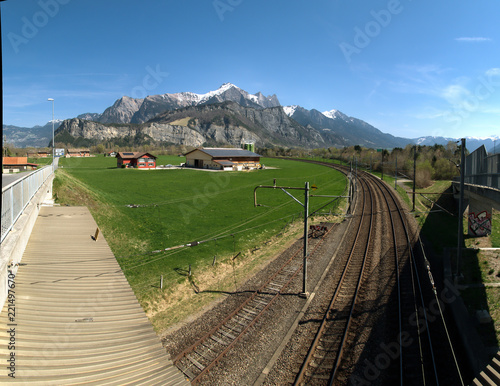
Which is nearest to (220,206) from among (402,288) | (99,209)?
(99,209)

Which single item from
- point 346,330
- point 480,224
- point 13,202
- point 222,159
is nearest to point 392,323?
point 346,330

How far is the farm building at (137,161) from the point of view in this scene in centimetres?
8412

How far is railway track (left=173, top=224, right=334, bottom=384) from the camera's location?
11874 millimetres

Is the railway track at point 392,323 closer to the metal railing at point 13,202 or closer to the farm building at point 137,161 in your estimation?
the metal railing at point 13,202

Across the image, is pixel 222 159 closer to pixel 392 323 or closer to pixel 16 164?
pixel 16 164

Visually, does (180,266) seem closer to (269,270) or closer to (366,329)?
(269,270)

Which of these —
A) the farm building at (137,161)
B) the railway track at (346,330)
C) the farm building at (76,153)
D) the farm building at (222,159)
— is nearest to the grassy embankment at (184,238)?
the railway track at (346,330)

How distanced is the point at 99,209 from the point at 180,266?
35.8 feet

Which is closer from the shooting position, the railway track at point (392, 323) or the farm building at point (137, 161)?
the railway track at point (392, 323)

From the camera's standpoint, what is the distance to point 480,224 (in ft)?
89.8

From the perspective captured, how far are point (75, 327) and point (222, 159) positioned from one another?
81364mm

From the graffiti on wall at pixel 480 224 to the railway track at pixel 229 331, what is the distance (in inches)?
714

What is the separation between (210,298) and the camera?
17281 mm

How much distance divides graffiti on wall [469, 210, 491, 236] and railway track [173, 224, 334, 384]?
18.1 m
